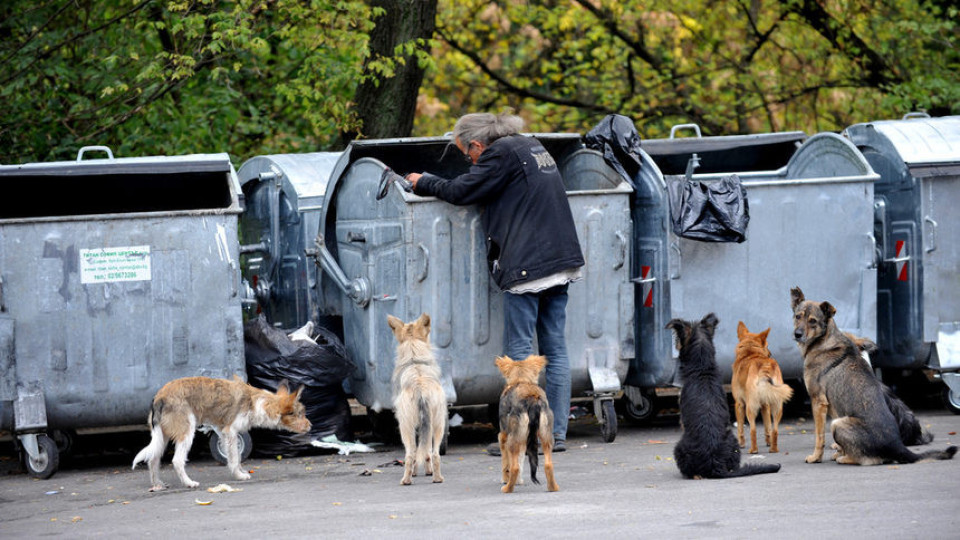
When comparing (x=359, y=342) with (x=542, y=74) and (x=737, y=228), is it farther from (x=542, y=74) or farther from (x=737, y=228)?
(x=542, y=74)

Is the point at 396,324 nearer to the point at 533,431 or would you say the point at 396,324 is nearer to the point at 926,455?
the point at 533,431

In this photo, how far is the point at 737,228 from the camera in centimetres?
770

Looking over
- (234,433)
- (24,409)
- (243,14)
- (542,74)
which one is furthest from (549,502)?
(542,74)

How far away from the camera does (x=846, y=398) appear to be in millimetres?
6258

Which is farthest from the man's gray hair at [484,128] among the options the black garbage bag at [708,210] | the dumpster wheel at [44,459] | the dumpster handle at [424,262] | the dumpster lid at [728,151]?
the dumpster wheel at [44,459]

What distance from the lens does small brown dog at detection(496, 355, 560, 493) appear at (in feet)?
19.0

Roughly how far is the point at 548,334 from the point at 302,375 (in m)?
1.54

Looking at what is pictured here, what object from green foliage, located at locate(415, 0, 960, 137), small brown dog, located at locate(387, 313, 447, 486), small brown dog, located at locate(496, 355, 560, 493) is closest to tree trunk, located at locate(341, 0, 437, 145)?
green foliage, located at locate(415, 0, 960, 137)

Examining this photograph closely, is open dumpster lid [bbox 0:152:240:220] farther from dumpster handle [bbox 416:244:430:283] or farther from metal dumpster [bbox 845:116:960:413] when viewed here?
metal dumpster [bbox 845:116:960:413]

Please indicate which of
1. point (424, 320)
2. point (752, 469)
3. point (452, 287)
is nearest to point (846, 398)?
point (752, 469)

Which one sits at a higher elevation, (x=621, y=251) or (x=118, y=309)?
(x=621, y=251)

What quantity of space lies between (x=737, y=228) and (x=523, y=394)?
2463 millimetres

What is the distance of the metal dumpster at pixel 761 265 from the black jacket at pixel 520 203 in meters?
0.99

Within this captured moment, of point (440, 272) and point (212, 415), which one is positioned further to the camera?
point (440, 272)
